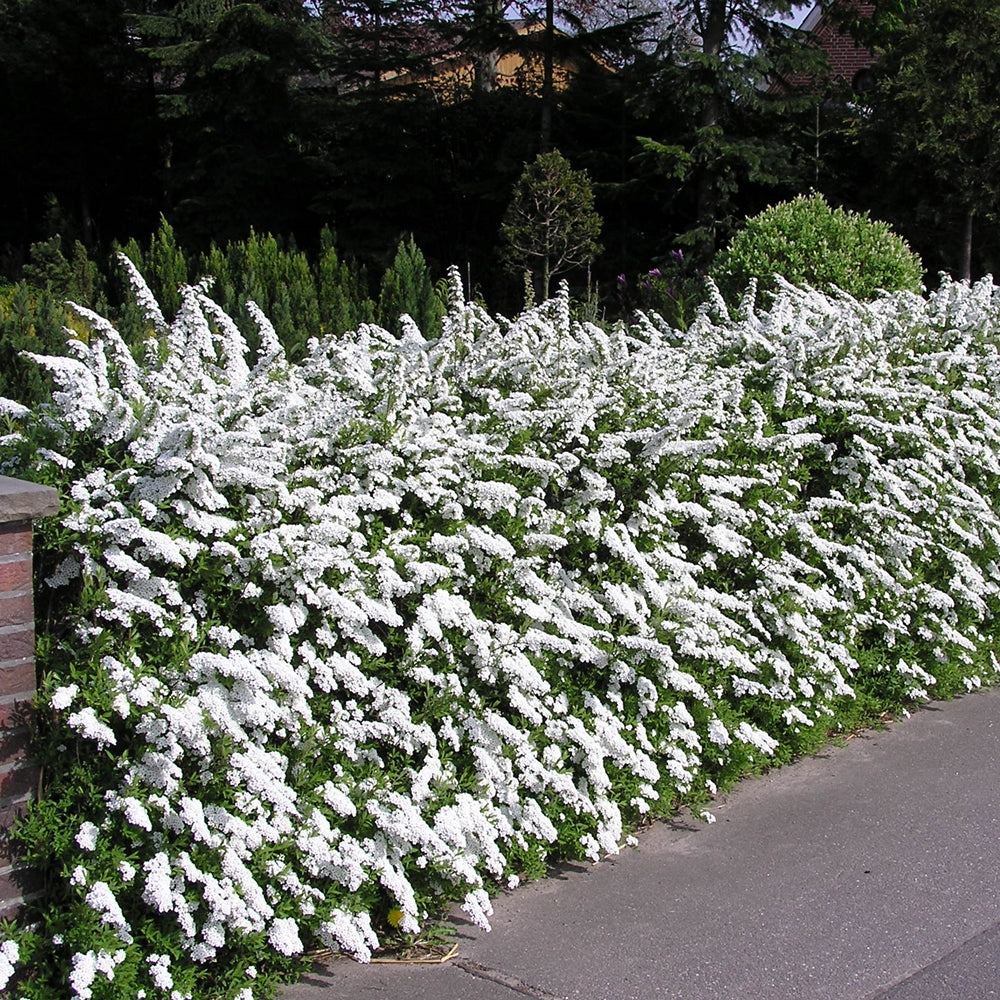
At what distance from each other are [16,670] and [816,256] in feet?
26.4

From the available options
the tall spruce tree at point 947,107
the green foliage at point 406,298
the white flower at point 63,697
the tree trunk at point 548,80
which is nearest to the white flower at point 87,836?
the white flower at point 63,697

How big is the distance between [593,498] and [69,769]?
6.58ft

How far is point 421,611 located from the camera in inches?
136

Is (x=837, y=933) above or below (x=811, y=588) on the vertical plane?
below

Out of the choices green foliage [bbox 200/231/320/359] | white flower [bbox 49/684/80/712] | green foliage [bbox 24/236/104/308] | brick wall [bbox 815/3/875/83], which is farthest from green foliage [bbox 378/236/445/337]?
brick wall [bbox 815/3/875/83]

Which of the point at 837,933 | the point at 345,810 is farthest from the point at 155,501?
the point at 837,933

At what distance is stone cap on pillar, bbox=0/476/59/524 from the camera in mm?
2840

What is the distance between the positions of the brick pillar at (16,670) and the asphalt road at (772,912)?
2.59 ft

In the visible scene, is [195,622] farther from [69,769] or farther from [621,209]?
[621,209]

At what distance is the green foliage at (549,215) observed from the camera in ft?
53.5

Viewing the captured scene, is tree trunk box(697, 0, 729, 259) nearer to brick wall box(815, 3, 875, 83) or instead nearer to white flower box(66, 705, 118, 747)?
brick wall box(815, 3, 875, 83)

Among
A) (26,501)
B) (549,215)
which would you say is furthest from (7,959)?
(549,215)

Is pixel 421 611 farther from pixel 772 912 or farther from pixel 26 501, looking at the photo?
pixel 772 912

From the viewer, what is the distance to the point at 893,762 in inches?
188
